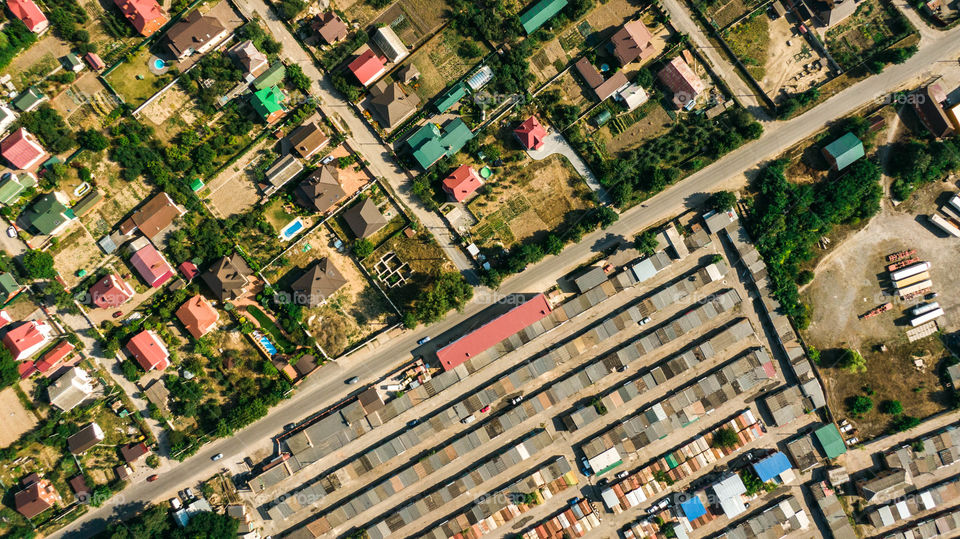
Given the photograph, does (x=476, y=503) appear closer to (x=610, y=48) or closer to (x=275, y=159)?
(x=275, y=159)

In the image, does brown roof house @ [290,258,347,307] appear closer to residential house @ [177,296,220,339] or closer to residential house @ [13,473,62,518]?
residential house @ [177,296,220,339]

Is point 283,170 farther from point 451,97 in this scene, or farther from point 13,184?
point 13,184

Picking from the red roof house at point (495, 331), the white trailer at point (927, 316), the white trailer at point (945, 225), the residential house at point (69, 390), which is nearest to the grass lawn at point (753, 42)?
the white trailer at point (945, 225)

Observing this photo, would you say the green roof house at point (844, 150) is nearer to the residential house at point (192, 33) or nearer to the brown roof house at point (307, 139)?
the brown roof house at point (307, 139)

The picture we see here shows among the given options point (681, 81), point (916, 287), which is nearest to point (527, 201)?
point (681, 81)

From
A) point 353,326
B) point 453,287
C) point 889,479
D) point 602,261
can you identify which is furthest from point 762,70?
point 353,326
